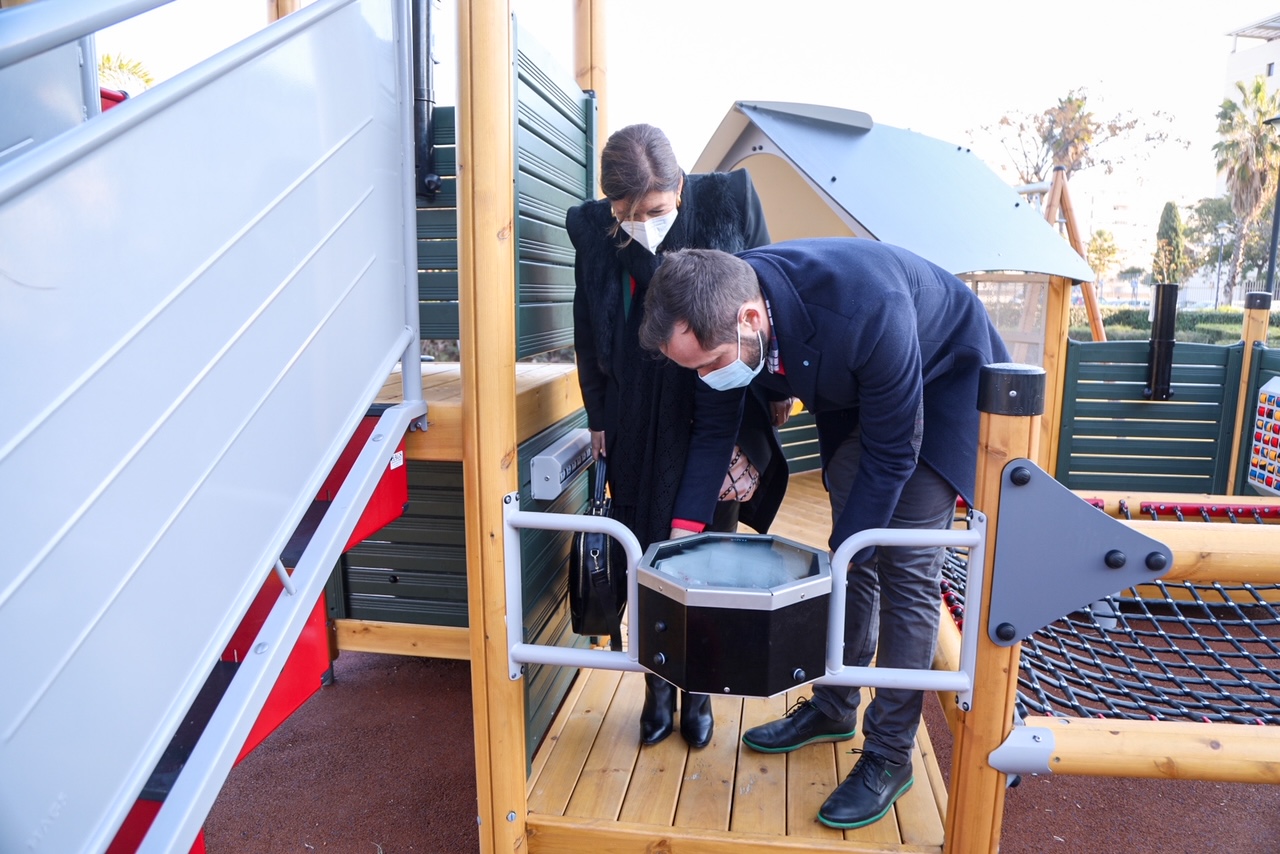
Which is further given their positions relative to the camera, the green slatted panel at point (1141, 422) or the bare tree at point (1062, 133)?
the bare tree at point (1062, 133)

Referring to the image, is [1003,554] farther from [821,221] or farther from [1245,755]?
[821,221]

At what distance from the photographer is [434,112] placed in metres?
2.85

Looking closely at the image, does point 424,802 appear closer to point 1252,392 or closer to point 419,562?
point 419,562

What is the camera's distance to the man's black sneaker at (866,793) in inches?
81.3

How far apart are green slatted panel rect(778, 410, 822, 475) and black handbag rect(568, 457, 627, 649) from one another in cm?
472

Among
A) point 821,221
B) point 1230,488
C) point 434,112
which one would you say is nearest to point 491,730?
point 434,112

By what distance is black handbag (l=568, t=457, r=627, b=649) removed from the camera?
7.04ft

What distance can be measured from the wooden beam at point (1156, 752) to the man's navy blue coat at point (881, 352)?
544mm

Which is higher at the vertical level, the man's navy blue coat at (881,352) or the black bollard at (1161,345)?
the man's navy blue coat at (881,352)

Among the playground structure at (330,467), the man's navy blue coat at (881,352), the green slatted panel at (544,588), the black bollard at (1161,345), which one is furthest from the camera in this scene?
the black bollard at (1161,345)

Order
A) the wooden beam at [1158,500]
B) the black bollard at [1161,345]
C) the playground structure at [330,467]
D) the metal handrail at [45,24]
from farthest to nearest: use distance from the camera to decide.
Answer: the black bollard at [1161,345], the wooden beam at [1158,500], the playground structure at [330,467], the metal handrail at [45,24]

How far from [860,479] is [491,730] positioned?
1051mm

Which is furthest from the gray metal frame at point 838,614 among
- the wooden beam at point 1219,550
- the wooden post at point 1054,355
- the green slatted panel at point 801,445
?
the green slatted panel at point 801,445

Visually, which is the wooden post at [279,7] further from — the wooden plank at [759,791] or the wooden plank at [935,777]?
the wooden plank at [935,777]
